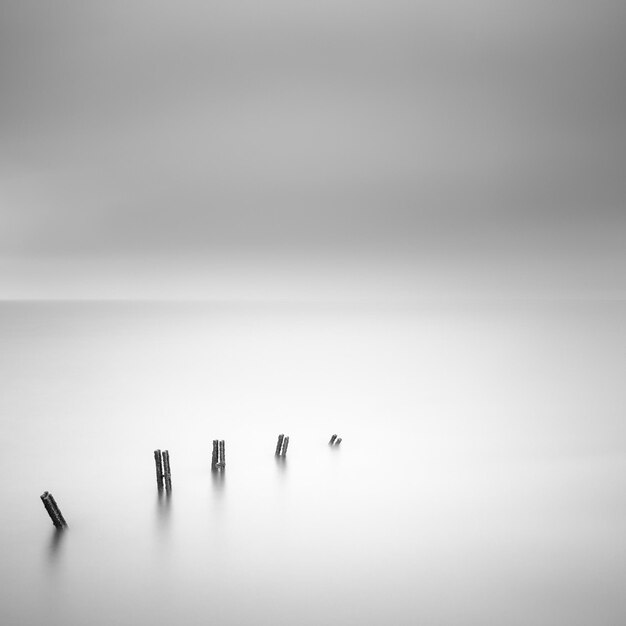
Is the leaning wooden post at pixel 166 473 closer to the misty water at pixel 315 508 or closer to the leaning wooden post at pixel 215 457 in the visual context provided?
the misty water at pixel 315 508

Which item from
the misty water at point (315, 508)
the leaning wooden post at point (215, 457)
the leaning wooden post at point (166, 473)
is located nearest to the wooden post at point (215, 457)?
the leaning wooden post at point (215, 457)

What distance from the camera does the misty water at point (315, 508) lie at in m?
5.71

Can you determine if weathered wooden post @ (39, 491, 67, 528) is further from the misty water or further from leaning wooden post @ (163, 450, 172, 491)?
leaning wooden post @ (163, 450, 172, 491)

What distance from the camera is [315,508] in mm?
8016

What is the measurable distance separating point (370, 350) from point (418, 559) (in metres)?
27.2

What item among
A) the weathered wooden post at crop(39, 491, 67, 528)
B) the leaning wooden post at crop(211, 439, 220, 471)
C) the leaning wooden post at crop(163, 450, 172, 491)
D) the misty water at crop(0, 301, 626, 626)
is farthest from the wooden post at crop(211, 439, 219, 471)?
the weathered wooden post at crop(39, 491, 67, 528)

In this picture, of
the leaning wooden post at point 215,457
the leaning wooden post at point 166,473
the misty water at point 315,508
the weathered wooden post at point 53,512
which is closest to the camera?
the misty water at point 315,508

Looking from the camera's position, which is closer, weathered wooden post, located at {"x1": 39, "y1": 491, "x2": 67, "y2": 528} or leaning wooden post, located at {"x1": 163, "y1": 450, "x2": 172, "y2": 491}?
weathered wooden post, located at {"x1": 39, "y1": 491, "x2": 67, "y2": 528}

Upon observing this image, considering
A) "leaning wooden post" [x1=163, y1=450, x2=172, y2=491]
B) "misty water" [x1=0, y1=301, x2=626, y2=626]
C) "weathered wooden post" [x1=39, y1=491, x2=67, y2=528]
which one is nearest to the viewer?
"misty water" [x1=0, y1=301, x2=626, y2=626]

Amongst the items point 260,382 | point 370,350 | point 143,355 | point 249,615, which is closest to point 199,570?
point 249,615

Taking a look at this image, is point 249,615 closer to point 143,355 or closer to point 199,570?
point 199,570

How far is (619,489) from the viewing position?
29.0 ft

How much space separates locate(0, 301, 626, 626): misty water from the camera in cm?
571

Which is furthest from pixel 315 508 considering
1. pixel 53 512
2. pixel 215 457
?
pixel 53 512
